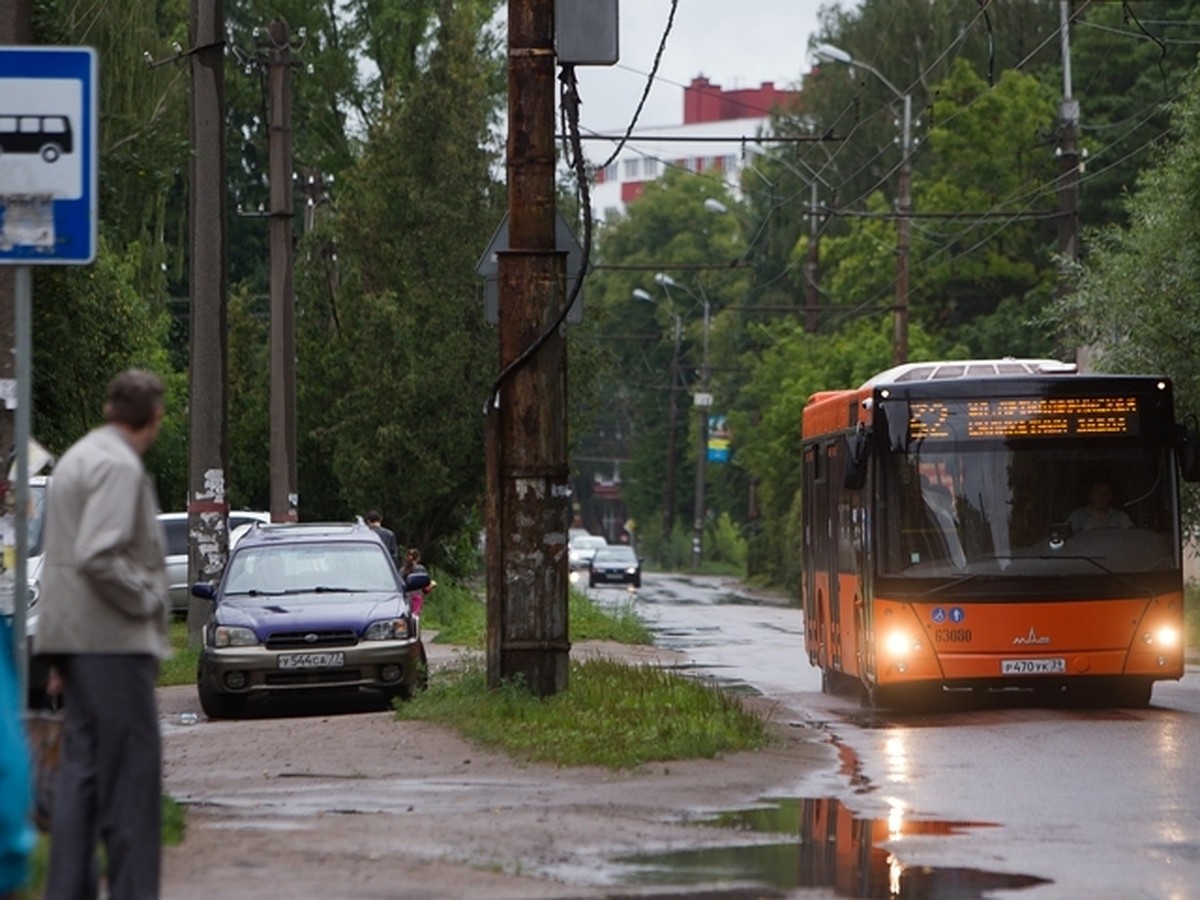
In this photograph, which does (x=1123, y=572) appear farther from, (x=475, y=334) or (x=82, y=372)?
(x=475, y=334)

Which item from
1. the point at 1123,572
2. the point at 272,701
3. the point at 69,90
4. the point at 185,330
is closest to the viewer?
A: the point at 69,90

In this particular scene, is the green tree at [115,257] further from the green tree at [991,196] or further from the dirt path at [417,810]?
Result: the green tree at [991,196]

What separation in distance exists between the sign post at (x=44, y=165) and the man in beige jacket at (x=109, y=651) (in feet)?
3.50

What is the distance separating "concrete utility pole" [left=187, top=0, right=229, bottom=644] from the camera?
25891 mm

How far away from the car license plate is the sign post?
1067cm

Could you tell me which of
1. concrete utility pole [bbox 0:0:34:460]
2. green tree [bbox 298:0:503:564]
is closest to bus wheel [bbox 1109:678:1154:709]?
concrete utility pole [bbox 0:0:34:460]

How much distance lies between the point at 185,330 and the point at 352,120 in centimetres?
1131

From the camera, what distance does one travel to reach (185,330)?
215 feet

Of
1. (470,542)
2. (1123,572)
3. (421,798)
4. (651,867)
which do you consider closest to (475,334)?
(470,542)

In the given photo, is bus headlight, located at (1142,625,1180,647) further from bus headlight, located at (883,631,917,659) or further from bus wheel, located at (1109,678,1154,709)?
bus headlight, located at (883,631,917,659)

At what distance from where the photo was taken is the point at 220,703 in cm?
2016

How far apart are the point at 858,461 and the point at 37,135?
10838 millimetres

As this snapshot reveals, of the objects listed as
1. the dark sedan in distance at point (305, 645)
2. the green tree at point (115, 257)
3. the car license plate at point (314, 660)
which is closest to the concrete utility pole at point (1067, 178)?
the green tree at point (115, 257)

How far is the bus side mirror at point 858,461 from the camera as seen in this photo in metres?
19.2
